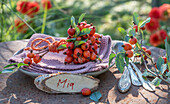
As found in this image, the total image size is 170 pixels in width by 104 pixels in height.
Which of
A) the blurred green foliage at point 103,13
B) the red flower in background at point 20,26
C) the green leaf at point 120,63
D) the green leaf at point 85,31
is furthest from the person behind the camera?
the blurred green foliage at point 103,13

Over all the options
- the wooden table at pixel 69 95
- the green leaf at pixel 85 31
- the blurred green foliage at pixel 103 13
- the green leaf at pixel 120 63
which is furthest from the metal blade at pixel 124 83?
the blurred green foliage at pixel 103 13

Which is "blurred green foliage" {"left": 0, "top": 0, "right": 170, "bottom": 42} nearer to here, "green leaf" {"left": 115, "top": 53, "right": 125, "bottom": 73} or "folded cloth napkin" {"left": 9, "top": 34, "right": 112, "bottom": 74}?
"folded cloth napkin" {"left": 9, "top": 34, "right": 112, "bottom": 74}

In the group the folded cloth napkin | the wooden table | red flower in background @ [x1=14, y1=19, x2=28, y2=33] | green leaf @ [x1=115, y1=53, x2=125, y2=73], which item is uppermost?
red flower in background @ [x1=14, y1=19, x2=28, y2=33]

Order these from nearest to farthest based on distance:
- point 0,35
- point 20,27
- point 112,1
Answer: point 0,35 < point 20,27 < point 112,1

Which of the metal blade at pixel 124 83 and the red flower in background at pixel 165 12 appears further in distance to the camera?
the red flower in background at pixel 165 12

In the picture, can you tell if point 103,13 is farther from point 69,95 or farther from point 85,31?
point 69,95

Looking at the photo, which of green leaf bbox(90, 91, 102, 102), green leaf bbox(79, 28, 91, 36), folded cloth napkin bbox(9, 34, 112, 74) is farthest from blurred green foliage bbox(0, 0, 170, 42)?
green leaf bbox(90, 91, 102, 102)

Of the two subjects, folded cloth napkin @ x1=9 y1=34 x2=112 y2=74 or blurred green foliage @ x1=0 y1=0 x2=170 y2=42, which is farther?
blurred green foliage @ x1=0 y1=0 x2=170 y2=42

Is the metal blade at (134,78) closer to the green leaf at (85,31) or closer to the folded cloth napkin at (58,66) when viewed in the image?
the folded cloth napkin at (58,66)

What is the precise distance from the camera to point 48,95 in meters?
0.78

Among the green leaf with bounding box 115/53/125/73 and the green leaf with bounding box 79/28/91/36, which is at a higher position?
the green leaf with bounding box 79/28/91/36

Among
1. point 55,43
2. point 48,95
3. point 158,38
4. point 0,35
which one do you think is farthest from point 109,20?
point 48,95

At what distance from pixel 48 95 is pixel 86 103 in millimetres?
155

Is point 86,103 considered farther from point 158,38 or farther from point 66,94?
point 158,38
